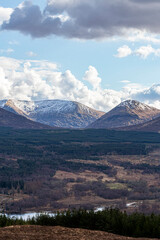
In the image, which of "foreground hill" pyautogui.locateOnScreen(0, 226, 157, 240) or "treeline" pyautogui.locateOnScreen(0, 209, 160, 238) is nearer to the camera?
"foreground hill" pyautogui.locateOnScreen(0, 226, 157, 240)

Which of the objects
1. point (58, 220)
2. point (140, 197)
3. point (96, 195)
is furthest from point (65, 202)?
point (58, 220)

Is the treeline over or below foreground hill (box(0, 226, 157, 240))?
below

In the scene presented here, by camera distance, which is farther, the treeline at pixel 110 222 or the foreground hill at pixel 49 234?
the treeline at pixel 110 222

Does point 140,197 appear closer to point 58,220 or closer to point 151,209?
point 151,209

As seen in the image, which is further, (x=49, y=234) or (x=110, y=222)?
(x=110, y=222)

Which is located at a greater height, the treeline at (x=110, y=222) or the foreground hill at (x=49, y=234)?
the foreground hill at (x=49, y=234)
